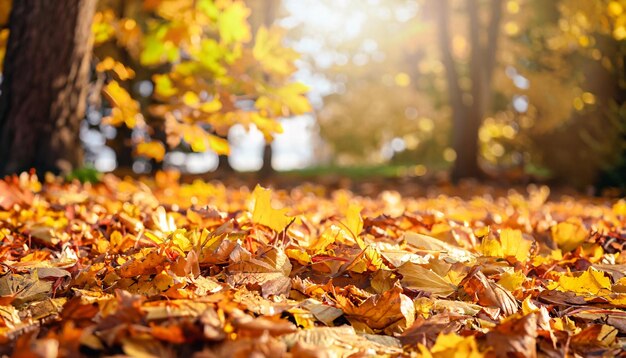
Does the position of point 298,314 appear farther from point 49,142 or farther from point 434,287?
point 49,142

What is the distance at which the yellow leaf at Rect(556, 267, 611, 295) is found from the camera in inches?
70.4

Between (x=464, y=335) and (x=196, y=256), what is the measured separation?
0.71 m

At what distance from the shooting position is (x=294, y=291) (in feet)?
5.44

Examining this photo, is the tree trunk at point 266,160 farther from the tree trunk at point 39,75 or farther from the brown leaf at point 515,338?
the brown leaf at point 515,338

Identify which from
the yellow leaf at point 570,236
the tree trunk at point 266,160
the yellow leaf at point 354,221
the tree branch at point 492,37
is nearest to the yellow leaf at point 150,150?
the yellow leaf at point 354,221

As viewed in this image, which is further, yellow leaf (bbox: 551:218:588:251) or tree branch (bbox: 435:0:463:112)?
tree branch (bbox: 435:0:463:112)

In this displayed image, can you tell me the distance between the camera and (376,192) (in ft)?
25.9

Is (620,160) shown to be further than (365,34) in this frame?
No

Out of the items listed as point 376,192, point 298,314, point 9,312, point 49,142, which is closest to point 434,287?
point 298,314

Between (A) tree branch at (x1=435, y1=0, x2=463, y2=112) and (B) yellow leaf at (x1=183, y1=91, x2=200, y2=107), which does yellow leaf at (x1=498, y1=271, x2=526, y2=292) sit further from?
(A) tree branch at (x1=435, y1=0, x2=463, y2=112)

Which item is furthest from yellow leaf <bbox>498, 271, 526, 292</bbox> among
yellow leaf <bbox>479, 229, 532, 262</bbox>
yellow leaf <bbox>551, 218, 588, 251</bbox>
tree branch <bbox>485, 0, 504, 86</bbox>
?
tree branch <bbox>485, 0, 504, 86</bbox>

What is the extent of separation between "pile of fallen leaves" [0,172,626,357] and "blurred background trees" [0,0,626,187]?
1.77m

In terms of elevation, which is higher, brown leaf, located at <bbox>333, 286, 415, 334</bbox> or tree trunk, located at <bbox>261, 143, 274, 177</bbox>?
brown leaf, located at <bbox>333, 286, 415, 334</bbox>

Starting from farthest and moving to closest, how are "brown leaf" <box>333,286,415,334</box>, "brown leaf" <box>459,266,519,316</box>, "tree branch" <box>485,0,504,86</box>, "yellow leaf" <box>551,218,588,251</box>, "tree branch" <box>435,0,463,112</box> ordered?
"tree branch" <box>485,0,504,86</box>
"tree branch" <box>435,0,463,112</box>
"yellow leaf" <box>551,218,588,251</box>
"brown leaf" <box>459,266,519,316</box>
"brown leaf" <box>333,286,415,334</box>
